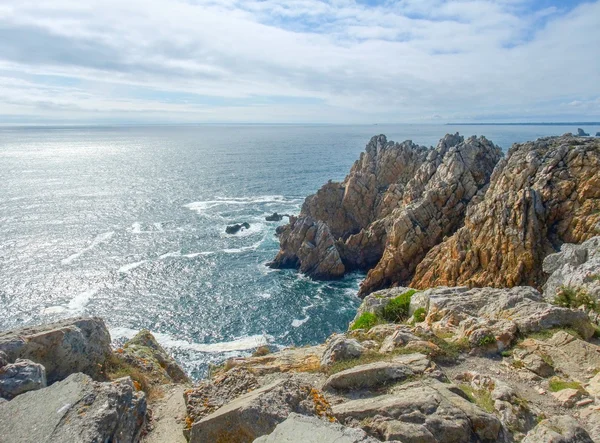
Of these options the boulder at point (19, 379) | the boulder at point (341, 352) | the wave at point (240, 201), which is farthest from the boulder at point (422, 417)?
the wave at point (240, 201)

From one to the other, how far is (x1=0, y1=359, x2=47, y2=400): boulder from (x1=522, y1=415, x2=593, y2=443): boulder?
12.9 metres

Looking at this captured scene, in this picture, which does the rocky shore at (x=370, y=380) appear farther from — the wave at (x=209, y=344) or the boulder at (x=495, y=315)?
the wave at (x=209, y=344)

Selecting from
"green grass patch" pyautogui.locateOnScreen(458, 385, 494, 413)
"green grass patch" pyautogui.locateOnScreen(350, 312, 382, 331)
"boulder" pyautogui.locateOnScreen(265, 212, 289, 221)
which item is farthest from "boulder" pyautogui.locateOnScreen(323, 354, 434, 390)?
"boulder" pyautogui.locateOnScreen(265, 212, 289, 221)

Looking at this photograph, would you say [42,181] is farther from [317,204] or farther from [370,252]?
[370,252]

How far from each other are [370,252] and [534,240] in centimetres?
3029

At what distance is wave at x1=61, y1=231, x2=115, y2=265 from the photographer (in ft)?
217

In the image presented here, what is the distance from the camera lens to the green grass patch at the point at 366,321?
24.2 meters

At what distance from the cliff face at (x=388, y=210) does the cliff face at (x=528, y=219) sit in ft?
26.6

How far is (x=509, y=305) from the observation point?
20594 millimetres

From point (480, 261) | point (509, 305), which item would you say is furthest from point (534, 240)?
point (509, 305)

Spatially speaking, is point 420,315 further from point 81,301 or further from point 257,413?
point 81,301

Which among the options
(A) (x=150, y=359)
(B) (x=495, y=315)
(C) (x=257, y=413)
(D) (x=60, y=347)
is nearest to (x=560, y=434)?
(C) (x=257, y=413)

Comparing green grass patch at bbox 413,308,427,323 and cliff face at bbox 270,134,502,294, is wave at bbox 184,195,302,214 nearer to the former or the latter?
cliff face at bbox 270,134,502,294

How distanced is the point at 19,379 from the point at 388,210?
67265 mm
